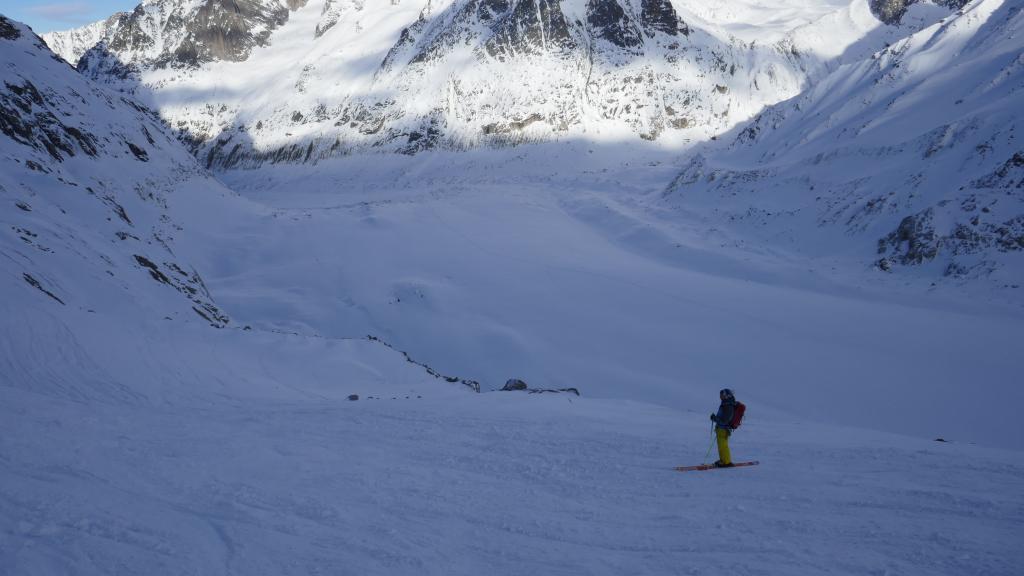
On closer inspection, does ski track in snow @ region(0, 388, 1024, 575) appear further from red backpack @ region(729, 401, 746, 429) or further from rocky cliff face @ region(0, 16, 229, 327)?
rocky cliff face @ region(0, 16, 229, 327)

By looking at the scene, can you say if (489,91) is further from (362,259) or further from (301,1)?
(301,1)

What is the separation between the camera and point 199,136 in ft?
315

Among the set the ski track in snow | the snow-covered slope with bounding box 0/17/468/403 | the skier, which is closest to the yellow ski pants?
the skier

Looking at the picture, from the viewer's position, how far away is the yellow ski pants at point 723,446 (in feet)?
25.0

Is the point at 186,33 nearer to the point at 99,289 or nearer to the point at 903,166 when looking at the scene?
the point at 99,289

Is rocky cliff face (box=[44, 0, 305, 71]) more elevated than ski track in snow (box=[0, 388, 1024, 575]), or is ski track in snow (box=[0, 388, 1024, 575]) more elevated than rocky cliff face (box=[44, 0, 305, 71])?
rocky cliff face (box=[44, 0, 305, 71])

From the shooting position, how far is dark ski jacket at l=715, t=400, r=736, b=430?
25.6 ft

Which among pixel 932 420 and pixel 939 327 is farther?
pixel 939 327

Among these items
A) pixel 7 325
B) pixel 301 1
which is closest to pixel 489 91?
pixel 7 325

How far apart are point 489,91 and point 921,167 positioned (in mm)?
64233

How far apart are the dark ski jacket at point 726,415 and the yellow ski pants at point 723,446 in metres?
0.07

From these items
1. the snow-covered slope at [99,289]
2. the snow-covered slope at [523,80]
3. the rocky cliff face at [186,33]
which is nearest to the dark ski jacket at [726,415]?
the snow-covered slope at [99,289]

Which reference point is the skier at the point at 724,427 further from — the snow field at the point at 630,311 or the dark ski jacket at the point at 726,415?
the snow field at the point at 630,311

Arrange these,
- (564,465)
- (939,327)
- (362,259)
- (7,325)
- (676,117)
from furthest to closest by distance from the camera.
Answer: (676,117) < (362,259) < (939,327) < (7,325) < (564,465)
